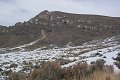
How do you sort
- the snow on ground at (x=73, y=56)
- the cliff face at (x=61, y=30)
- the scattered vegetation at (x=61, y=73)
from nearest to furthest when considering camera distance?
the scattered vegetation at (x=61, y=73) < the snow on ground at (x=73, y=56) < the cliff face at (x=61, y=30)

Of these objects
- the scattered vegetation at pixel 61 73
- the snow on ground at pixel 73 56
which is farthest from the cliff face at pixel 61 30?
the scattered vegetation at pixel 61 73

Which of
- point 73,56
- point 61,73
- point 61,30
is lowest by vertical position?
point 61,30

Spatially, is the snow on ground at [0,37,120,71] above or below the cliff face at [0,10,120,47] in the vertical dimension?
above

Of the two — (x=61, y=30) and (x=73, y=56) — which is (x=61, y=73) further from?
(x=61, y=30)

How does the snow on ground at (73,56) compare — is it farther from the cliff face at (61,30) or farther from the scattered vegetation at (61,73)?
the cliff face at (61,30)

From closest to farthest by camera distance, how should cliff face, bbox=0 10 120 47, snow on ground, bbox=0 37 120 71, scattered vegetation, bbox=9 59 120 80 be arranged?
scattered vegetation, bbox=9 59 120 80
snow on ground, bbox=0 37 120 71
cliff face, bbox=0 10 120 47

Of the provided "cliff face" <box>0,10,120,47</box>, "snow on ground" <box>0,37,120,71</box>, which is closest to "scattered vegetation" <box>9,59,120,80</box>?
"snow on ground" <box>0,37,120,71</box>

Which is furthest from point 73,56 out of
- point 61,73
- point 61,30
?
point 61,30

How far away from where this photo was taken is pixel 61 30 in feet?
233

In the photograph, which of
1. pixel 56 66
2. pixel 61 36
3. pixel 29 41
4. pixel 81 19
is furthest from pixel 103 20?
pixel 56 66

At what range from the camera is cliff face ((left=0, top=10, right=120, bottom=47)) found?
61562 millimetres

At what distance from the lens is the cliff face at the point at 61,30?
61562 mm

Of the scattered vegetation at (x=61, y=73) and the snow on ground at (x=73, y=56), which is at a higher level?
the scattered vegetation at (x=61, y=73)

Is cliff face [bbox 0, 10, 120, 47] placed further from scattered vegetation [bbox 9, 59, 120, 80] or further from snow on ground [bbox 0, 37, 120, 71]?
scattered vegetation [bbox 9, 59, 120, 80]
